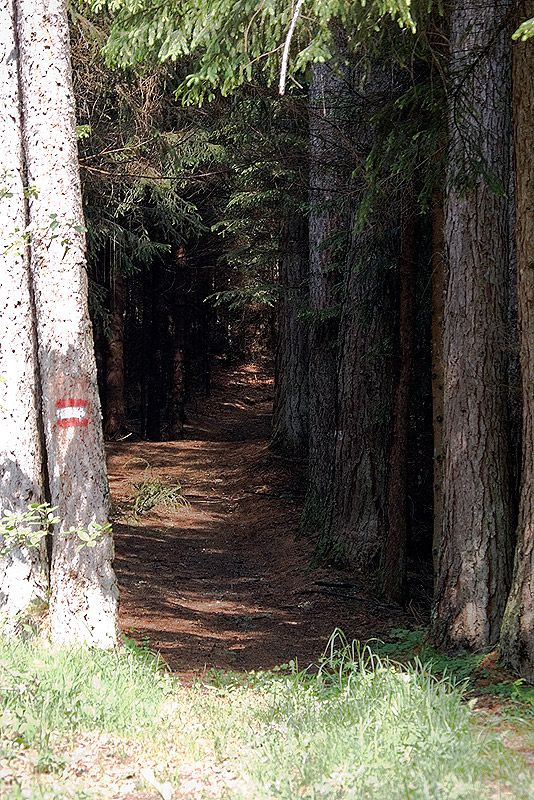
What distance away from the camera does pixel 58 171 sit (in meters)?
6.00

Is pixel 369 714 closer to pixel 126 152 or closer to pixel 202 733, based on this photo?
pixel 202 733

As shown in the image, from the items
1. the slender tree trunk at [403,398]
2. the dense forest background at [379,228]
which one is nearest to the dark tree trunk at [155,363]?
the dense forest background at [379,228]

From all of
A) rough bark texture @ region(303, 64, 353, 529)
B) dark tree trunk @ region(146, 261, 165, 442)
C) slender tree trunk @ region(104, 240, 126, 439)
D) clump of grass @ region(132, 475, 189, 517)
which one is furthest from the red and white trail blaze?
dark tree trunk @ region(146, 261, 165, 442)

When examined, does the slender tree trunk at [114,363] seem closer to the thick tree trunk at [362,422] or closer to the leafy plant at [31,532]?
the thick tree trunk at [362,422]

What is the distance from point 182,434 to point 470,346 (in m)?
17.0

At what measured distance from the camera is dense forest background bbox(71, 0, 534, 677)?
571 centimetres

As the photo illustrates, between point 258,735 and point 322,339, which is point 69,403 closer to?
point 258,735

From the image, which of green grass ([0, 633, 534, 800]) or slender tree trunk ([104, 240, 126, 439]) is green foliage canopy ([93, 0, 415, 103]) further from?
slender tree trunk ([104, 240, 126, 439])

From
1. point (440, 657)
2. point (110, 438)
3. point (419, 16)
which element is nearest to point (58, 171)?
point (419, 16)

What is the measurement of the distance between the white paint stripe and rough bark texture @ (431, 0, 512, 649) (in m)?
2.96

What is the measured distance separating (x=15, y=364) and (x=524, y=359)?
12.3ft

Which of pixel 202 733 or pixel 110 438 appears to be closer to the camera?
pixel 202 733

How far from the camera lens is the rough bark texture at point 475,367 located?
247 inches

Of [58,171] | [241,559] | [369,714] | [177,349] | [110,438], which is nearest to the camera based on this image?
A: [369,714]
